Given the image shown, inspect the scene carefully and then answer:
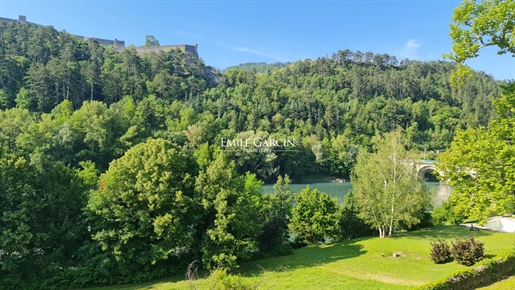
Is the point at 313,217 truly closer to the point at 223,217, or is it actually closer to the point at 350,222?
the point at 350,222

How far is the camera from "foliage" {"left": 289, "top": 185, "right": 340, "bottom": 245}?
23734 millimetres

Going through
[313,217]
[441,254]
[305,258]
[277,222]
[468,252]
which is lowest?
[305,258]

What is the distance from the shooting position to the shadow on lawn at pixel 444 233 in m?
23.4

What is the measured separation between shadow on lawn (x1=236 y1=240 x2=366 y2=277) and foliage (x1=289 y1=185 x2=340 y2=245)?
3.40ft

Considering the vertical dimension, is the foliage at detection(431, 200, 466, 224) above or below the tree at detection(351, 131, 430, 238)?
below

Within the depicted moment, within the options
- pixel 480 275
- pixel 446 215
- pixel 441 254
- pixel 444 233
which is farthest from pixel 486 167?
pixel 446 215

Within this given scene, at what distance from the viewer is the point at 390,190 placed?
2416 centimetres

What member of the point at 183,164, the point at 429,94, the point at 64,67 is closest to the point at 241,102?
the point at 64,67

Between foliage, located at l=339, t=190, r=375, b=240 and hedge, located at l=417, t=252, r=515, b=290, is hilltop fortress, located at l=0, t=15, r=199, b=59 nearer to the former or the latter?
foliage, located at l=339, t=190, r=375, b=240

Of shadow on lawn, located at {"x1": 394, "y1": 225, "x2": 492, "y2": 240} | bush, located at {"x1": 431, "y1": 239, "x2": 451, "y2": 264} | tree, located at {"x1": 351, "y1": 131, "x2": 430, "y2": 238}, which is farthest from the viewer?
tree, located at {"x1": 351, "y1": 131, "x2": 430, "y2": 238}

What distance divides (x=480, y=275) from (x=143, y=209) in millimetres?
15470

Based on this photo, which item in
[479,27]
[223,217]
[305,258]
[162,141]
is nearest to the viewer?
[479,27]

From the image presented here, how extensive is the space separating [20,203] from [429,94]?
133418mm

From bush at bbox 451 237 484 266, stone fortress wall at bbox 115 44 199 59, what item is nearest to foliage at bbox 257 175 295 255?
bush at bbox 451 237 484 266
